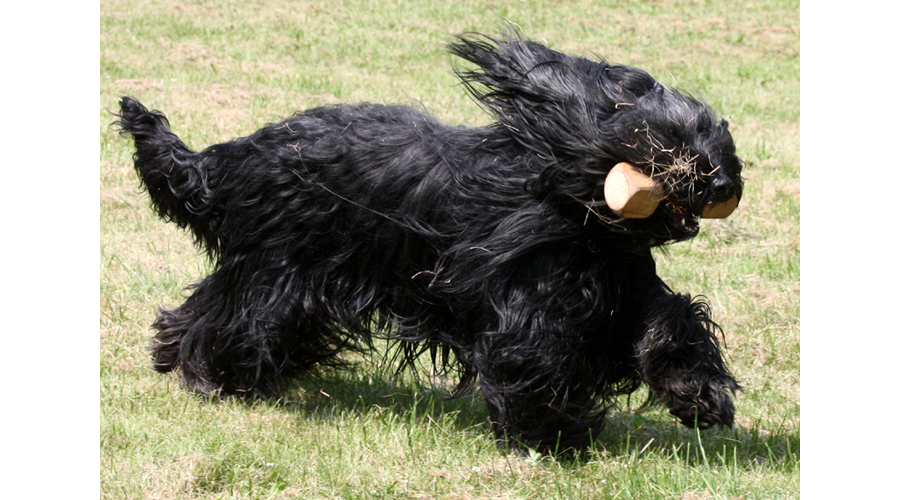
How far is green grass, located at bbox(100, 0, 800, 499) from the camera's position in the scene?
3787 mm

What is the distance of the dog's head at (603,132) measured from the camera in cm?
351

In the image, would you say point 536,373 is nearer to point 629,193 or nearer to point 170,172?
point 629,193

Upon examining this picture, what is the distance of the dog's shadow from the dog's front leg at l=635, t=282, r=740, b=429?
15 cm

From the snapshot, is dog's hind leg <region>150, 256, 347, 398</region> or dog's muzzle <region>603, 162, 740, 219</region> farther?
dog's hind leg <region>150, 256, 347, 398</region>

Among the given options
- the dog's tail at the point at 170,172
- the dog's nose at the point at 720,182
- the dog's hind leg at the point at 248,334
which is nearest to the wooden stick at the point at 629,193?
the dog's nose at the point at 720,182

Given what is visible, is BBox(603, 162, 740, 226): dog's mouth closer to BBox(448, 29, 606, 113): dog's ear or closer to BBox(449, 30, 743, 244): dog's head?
BBox(449, 30, 743, 244): dog's head

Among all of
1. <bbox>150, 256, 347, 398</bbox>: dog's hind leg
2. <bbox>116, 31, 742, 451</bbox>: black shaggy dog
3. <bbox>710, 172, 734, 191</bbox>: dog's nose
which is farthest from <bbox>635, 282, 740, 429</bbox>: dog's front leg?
<bbox>150, 256, 347, 398</bbox>: dog's hind leg

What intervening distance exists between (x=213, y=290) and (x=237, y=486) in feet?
4.46

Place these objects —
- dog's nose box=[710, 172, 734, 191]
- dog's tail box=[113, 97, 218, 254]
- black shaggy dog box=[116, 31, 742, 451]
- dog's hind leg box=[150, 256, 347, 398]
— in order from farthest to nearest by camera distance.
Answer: dog's tail box=[113, 97, 218, 254] < dog's hind leg box=[150, 256, 347, 398] < black shaggy dog box=[116, 31, 742, 451] < dog's nose box=[710, 172, 734, 191]

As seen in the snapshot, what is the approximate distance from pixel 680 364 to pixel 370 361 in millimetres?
2017

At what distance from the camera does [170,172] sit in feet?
15.9

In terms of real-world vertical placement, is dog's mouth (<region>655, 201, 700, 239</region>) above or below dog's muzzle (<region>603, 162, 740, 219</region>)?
below

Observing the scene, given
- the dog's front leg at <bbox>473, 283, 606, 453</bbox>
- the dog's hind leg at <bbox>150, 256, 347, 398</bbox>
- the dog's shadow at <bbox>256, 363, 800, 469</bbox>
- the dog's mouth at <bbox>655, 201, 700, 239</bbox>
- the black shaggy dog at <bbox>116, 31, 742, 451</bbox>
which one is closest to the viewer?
the dog's mouth at <bbox>655, 201, 700, 239</bbox>

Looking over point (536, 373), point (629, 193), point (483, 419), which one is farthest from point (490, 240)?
point (483, 419)
